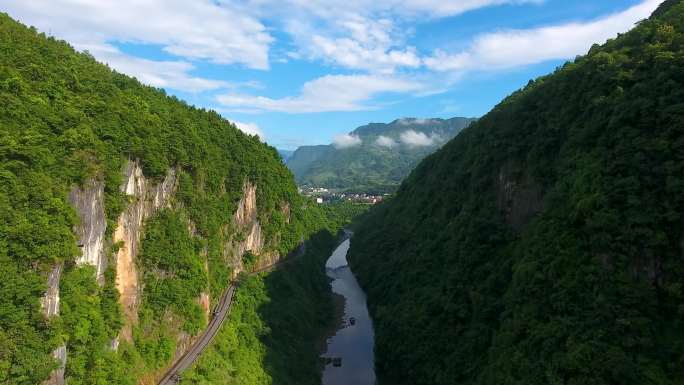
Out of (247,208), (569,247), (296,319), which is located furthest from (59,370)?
(247,208)

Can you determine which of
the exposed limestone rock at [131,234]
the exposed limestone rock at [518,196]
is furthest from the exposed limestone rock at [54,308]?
the exposed limestone rock at [518,196]

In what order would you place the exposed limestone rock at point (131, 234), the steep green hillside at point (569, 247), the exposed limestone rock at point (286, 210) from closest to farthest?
the steep green hillside at point (569, 247) < the exposed limestone rock at point (131, 234) < the exposed limestone rock at point (286, 210)

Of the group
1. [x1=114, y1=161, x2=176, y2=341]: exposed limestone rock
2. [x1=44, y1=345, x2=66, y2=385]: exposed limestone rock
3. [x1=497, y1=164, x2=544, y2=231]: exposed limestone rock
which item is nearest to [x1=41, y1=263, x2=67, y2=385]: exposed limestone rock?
[x1=44, y1=345, x2=66, y2=385]: exposed limestone rock

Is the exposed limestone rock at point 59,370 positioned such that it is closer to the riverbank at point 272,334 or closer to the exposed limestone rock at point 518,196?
the riverbank at point 272,334

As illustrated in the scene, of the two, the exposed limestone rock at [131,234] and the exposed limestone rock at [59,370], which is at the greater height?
the exposed limestone rock at [131,234]

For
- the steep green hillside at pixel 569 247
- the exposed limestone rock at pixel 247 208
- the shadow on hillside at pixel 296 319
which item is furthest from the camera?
the exposed limestone rock at pixel 247 208

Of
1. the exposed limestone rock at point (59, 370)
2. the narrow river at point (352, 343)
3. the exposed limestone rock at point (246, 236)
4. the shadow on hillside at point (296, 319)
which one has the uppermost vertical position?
the exposed limestone rock at point (246, 236)
